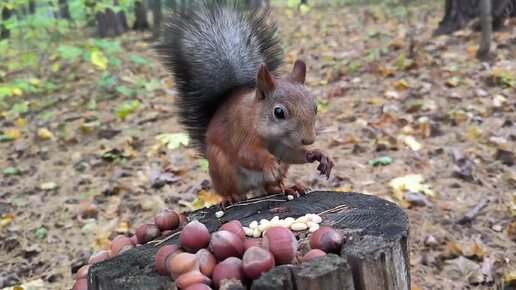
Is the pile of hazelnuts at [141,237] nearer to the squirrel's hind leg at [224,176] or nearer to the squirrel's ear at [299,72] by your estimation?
the squirrel's hind leg at [224,176]

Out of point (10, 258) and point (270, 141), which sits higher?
point (270, 141)

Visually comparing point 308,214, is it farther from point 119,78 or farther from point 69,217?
point 119,78

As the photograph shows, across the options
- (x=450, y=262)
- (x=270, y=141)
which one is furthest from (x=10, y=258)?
(x=450, y=262)

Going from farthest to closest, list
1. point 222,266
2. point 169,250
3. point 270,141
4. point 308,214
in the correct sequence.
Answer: point 270,141
point 308,214
point 169,250
point 222,266

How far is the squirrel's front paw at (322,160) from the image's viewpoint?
1.74m

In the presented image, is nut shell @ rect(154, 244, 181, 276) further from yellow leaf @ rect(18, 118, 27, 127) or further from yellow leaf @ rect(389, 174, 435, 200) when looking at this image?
yellow leaf @ rect(18, 118, 27, 127)

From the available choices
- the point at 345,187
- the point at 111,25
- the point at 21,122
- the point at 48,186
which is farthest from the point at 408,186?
the point at 111,25

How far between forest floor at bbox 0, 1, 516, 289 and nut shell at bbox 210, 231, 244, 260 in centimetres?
105

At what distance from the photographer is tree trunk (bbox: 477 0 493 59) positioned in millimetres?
4535

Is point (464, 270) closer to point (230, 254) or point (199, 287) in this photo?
point (230, 254)

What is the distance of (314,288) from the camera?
1169mm

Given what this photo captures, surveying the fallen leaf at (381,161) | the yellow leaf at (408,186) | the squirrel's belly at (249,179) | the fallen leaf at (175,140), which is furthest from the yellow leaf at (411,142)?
the squirrel's belly at (249,179)

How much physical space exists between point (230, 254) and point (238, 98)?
73 cm

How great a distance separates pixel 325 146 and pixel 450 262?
1.49m
